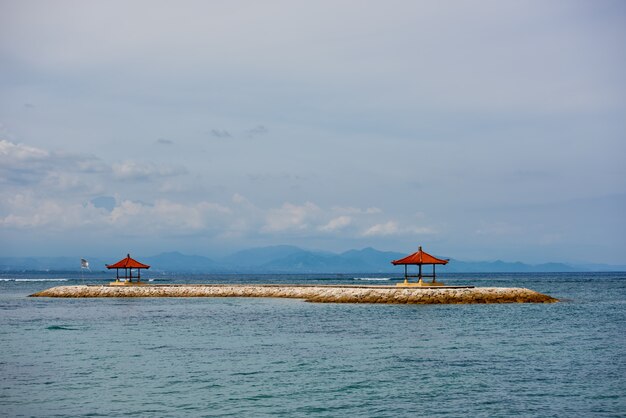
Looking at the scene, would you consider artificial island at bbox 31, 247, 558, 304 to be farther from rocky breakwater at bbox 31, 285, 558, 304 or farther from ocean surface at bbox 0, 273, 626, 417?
ocean surface at bbox 0, 273, 626, 417

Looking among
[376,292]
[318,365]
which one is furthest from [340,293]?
[318,365]

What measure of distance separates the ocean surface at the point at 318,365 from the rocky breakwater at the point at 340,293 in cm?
870

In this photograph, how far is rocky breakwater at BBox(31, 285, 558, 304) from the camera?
5915cm

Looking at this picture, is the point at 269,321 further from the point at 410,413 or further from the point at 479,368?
the point at 410,413

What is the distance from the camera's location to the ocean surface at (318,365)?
21172 mm

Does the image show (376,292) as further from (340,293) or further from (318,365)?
(318,365)

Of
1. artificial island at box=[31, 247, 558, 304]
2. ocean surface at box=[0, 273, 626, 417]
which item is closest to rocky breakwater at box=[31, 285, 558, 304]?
artificial island at box=[31, 247, 558, 304]

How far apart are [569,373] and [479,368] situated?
335cm

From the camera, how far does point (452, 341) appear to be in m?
34.7

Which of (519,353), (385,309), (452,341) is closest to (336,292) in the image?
(385,309)

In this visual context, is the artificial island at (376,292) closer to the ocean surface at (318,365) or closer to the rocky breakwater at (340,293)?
the rocky breakwater at (340,293)

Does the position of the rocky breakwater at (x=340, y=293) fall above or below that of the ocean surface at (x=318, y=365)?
above

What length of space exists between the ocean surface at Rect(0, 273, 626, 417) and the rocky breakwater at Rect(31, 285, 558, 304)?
870 cm

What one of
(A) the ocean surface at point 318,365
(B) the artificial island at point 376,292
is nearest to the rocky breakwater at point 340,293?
(B) the artificial island at point 376,292
